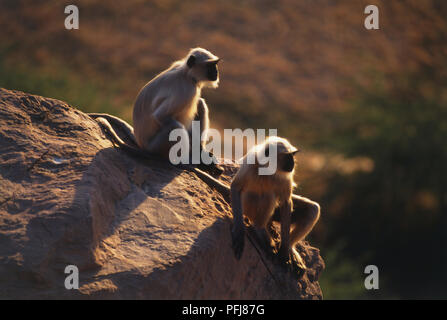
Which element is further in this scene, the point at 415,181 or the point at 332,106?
the point at 332,106

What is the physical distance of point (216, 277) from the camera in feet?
12.9

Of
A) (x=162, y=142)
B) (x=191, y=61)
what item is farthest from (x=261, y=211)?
(x=191, y=61)

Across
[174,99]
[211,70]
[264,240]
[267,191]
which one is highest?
[211,70]

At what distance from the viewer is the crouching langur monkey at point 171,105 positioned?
5219 millimetres

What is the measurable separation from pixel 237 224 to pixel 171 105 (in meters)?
1.56

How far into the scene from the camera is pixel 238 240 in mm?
4133

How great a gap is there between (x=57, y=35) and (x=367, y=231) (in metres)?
10.7

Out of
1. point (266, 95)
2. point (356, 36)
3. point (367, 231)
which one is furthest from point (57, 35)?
point (367, 231)

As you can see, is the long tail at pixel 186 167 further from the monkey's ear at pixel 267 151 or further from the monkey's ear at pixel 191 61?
the monkey's ear at pixel 191 61

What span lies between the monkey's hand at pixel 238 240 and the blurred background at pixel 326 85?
530 centimetres

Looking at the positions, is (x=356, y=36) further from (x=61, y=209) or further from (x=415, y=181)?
(x=61, y=209)

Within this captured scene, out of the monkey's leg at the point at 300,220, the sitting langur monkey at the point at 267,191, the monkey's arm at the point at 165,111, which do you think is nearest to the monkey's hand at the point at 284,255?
the sitting langur monkey at the point at 267,191

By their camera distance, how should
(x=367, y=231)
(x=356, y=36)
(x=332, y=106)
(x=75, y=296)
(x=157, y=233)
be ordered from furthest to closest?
(x=356, y=36)
(x=332, y=106)
(x=367, y=231)
(x=157, y=233)
(x=75, y=296)

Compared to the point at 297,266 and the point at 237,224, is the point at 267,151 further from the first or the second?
the point at 297,266
